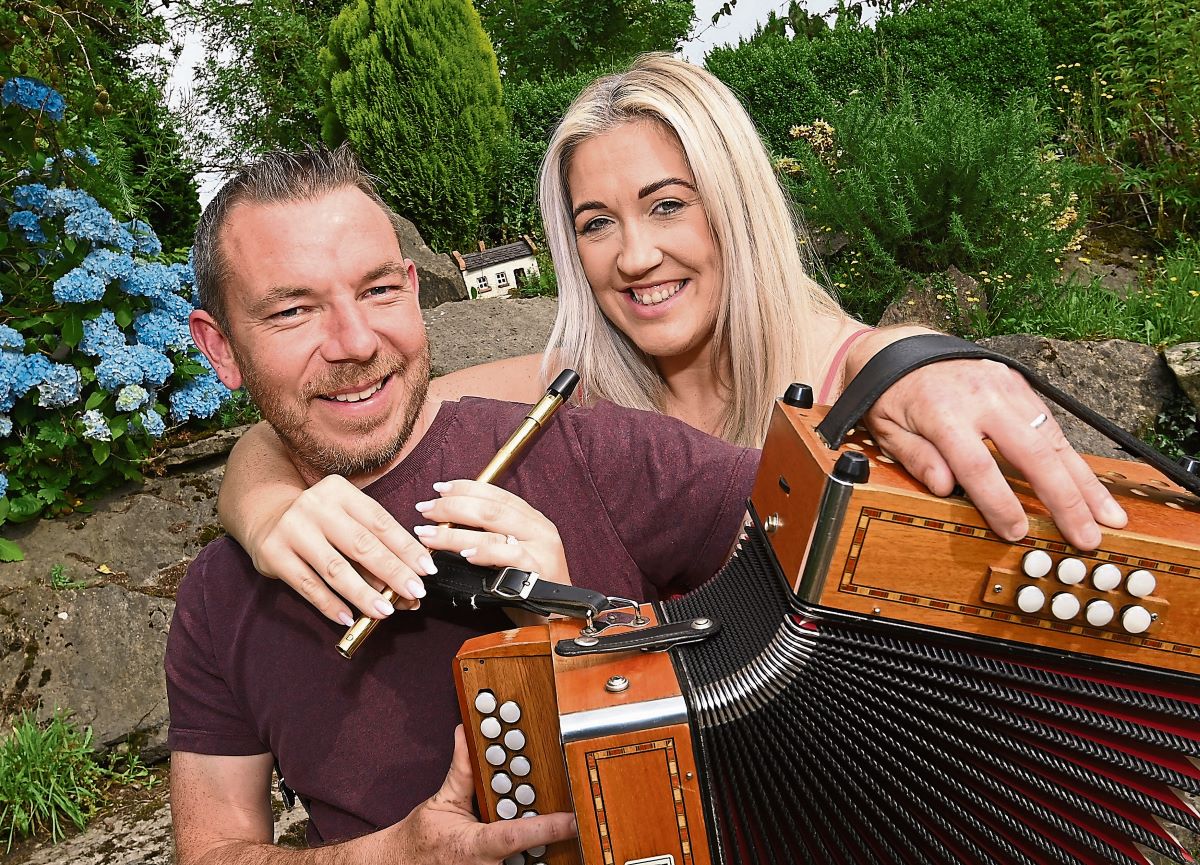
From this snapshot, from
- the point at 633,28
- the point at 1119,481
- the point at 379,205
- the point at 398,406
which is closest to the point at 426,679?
the point at 398,406

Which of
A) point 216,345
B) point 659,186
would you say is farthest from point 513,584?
point 659,186

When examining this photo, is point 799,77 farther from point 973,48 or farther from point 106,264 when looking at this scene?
point 106,264

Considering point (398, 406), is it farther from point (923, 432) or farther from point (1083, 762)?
point (1083, 762)

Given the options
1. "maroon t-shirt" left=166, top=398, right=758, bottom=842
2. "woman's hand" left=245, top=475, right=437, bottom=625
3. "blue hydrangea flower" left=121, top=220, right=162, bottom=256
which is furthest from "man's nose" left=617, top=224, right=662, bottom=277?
"blue hydrangea flower" left=121, top=220, right=162, bottom=256

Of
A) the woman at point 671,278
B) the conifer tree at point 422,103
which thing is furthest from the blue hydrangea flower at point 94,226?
the conifer tree at point 422,103

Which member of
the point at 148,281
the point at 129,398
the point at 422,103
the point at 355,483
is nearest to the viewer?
the point at 355,483

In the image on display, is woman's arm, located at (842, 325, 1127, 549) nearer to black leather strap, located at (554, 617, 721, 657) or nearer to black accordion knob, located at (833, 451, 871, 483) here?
black accordion knob, located at (833, 451, 871, 483)

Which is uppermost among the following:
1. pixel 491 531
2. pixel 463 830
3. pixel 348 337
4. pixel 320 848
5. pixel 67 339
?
pixel 67 339

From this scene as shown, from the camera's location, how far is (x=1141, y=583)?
1.11m

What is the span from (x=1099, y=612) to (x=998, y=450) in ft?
0.72

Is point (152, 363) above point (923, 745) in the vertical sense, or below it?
above

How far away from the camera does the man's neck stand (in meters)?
1.83

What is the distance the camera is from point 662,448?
1832 millimetres

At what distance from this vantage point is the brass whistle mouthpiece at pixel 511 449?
55.7 inches
